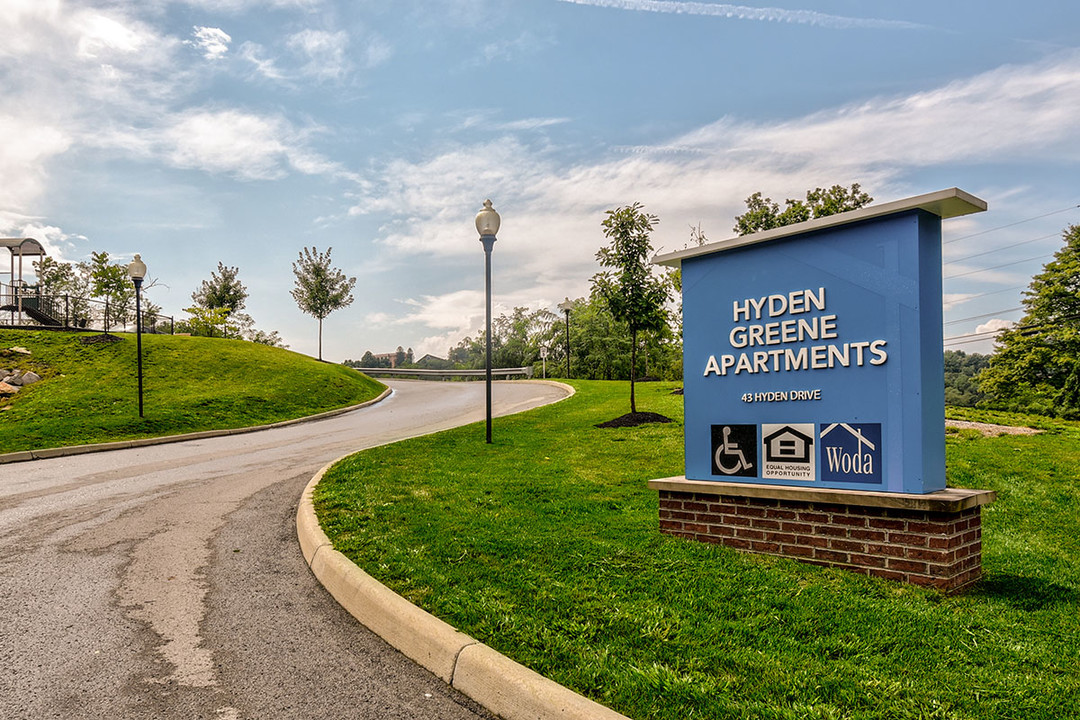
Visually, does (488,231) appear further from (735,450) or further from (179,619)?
(179,619)

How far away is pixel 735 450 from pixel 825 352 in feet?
3.74

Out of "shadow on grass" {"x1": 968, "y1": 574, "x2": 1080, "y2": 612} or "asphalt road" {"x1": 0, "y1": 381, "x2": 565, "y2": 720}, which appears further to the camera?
"shadow on grass" {"x1": 968, "y1": 574, "x2": 1080, "y2": 612}

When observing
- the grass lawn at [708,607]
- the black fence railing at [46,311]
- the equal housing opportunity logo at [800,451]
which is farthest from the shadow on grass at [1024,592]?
the black fence railing at [46,311]

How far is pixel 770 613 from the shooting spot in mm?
3904

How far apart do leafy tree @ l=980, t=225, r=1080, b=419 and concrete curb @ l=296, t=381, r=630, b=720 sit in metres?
46.5

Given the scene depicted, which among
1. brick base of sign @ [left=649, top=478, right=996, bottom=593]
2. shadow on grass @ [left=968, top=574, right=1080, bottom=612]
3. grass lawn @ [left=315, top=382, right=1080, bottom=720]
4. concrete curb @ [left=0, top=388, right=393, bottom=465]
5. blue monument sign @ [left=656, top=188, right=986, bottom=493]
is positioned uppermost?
blue monument sign @ [left=656, top=188, right=986, bottom=493]

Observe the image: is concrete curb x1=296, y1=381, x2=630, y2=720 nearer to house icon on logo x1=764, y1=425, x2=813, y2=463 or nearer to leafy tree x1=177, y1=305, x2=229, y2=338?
house icon on logo x1=764, y1=425, x2=813, y2=463

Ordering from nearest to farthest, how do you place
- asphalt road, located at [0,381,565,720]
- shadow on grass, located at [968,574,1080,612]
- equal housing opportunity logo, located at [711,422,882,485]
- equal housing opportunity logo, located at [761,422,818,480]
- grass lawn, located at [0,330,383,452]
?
1. asphalt road, located at [0,381,565,720]
2. shadow on grass, located at [968,574,1080,612]
3. equal housing opportunity logo, located at [711,422,882,485]
4. equal housing opportunity logo, located at [761,422,818,480]
5. grass lawn, located at [0,330,383,452]

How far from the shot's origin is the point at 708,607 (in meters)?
4.03

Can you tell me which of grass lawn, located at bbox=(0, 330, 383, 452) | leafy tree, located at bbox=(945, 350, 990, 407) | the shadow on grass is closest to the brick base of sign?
the shadow on grass

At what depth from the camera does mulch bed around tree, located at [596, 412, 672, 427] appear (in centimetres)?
1441

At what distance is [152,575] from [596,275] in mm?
11863

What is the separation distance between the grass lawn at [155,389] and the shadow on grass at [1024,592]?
18.0 metres

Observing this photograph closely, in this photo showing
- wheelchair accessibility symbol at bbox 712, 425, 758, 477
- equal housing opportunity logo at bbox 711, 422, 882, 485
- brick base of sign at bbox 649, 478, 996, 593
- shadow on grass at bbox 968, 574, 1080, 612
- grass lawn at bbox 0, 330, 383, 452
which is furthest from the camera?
grass lawn at bbox 0, 330, 383, 452
